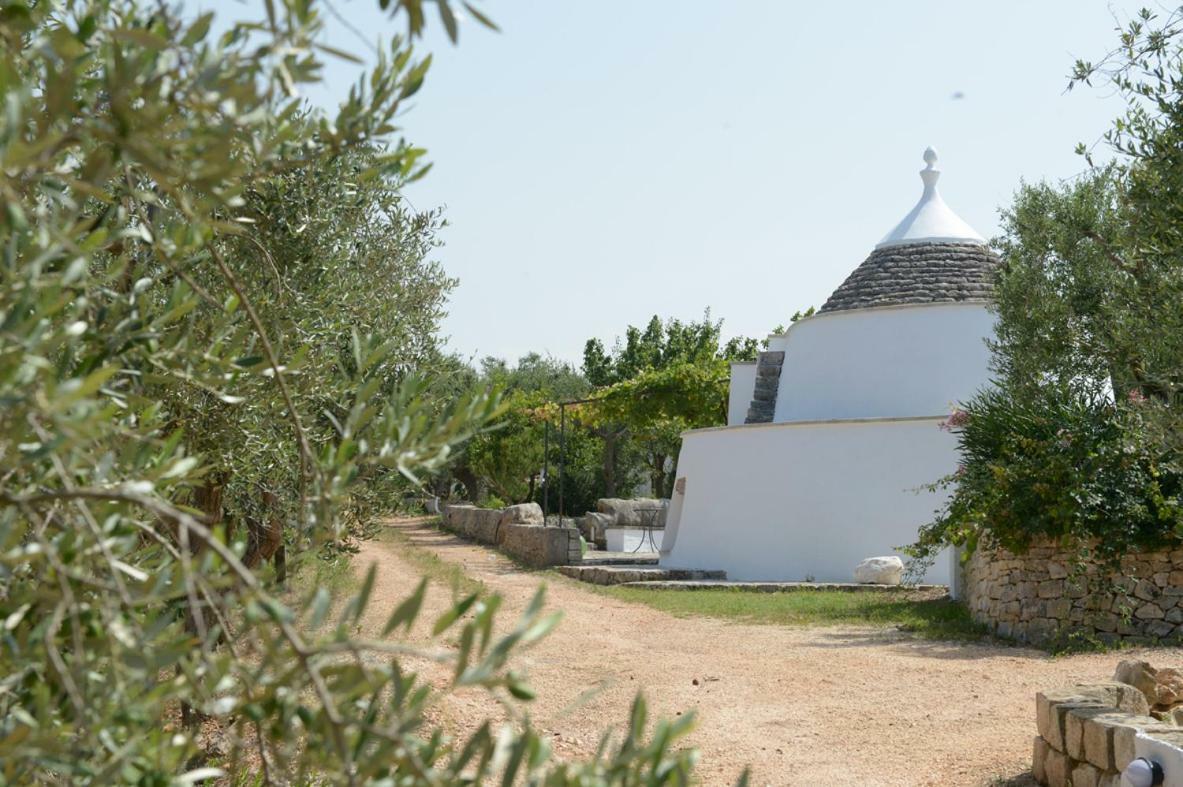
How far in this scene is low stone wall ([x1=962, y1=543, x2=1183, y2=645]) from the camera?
10266 millimetres

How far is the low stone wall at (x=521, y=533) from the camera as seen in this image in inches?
784

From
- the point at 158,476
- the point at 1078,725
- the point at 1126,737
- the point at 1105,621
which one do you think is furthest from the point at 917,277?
the point at 158,476

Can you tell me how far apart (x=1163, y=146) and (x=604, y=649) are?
677cm

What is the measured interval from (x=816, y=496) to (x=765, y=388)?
480 cm

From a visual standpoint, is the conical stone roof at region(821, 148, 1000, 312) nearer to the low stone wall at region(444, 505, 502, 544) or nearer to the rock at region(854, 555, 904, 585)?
the rock at region(854, 555, 904, 585)

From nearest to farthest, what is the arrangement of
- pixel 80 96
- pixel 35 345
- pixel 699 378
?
pixel 35 345
pixel 80 96
pixel 699 378

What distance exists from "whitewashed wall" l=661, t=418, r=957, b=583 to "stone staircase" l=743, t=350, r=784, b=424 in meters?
2.68

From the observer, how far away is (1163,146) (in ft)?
17.4

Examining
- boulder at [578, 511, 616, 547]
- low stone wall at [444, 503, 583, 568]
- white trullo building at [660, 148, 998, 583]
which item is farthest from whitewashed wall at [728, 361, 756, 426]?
boulder at [578, 511, 616, 547]

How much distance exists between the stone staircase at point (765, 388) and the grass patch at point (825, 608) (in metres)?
6.22

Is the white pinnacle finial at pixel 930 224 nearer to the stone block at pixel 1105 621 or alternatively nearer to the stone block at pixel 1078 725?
the stone block at pixel 1105 621

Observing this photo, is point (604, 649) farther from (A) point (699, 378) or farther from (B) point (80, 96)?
(A) point (699, 378)

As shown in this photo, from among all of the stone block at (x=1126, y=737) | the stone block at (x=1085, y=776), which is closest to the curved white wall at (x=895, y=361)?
the stone block at (x=1085, y=776)

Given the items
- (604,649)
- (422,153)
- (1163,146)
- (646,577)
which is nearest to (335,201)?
(422,153)
